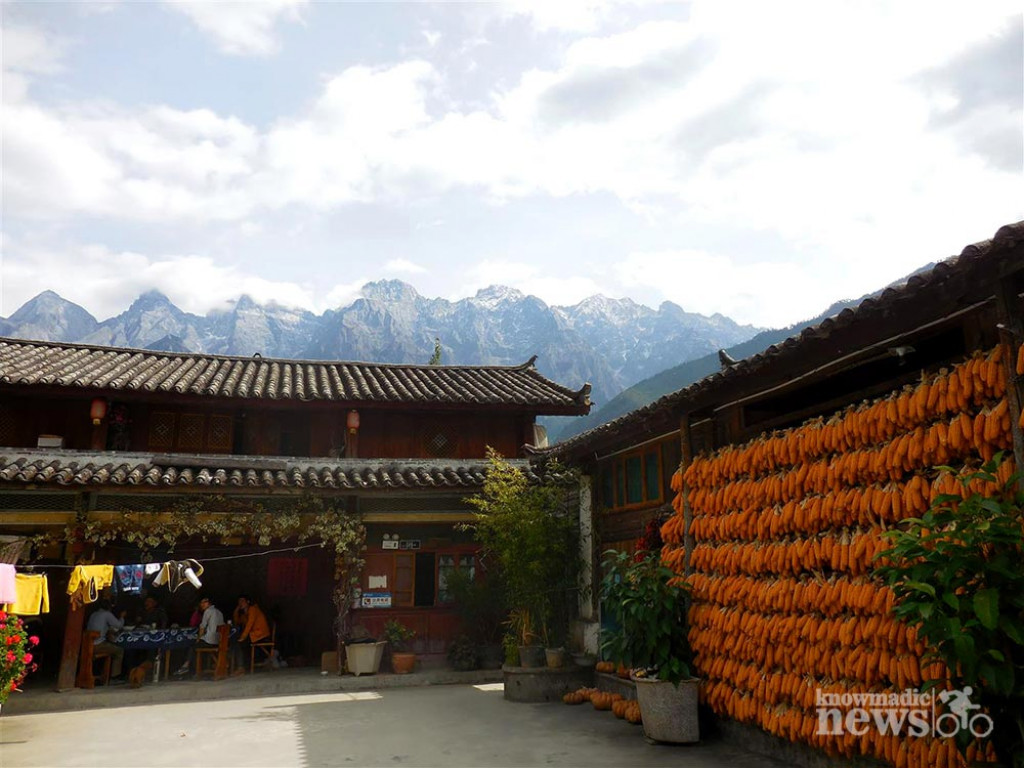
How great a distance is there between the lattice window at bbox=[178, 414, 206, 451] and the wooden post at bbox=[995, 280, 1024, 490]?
13.9 metres

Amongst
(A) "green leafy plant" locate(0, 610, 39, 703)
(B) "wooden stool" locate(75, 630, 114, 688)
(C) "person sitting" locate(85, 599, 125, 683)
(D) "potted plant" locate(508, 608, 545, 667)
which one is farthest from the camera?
(C) "person sitting" locate(85, 599, 125, 683)

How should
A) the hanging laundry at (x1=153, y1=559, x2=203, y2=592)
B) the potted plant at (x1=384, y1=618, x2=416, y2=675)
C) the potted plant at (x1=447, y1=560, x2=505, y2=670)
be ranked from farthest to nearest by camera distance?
1. the potted plant at (x1=447, y1=560, x2=505, y2=670)
2. the potted plant at (x1=384, y1=618, x2=416, y2=675)
3. the hanging laundry at (x1=153, y1=559, x2=203, y2=592)

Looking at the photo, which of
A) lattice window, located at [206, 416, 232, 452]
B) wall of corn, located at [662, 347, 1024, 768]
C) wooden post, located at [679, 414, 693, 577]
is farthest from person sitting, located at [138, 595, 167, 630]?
wall of corn, located at [662, 347, 1024, 768]

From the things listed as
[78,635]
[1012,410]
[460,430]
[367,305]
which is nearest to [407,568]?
[460,430]

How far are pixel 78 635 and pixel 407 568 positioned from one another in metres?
5.62

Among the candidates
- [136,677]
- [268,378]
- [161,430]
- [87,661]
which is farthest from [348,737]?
[268,378]

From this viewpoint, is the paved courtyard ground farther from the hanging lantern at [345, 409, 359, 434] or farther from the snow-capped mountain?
the snow-capped mountain

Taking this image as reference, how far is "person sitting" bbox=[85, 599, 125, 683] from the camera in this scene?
13.2 metres

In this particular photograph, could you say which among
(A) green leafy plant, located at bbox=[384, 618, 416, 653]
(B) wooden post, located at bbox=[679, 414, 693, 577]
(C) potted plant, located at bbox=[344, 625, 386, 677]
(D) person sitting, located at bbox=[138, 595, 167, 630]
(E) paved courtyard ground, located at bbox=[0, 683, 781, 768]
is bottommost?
(E) paved courtyard ground, located at bbox=[0, 683, 781, 768]

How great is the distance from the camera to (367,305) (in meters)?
132

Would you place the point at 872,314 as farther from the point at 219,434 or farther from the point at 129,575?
the point at 219,434

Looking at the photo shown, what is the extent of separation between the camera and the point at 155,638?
44.0 feet

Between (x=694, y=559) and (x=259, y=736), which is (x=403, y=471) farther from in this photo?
(x=694, y=559)

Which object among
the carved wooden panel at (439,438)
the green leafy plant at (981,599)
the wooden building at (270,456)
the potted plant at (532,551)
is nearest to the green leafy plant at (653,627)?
the green leafy plant at (981,599)
